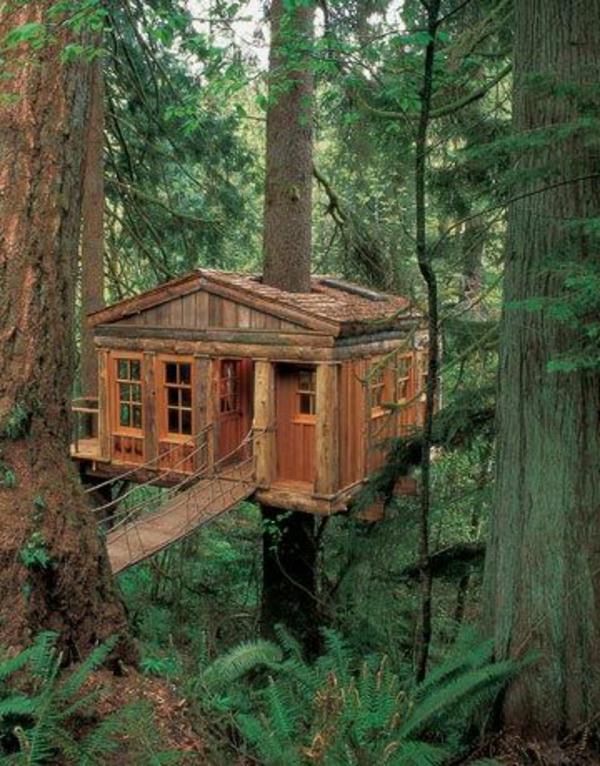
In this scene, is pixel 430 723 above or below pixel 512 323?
below

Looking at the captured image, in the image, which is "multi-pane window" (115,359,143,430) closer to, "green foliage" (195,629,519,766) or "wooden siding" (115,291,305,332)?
"wooden siding" (115,291,305,332)

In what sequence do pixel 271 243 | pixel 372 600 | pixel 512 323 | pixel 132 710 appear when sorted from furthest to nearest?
pixel 271 243
pixel 372 600
pixel 512 323
pixel 132 710

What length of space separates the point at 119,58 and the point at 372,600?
801cm

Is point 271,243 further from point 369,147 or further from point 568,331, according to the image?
point 568,331

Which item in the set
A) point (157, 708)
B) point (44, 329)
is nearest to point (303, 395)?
point (44, 329)

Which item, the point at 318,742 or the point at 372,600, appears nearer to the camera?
the point at 318,742

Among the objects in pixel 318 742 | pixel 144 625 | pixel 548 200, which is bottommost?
pixel 144 625

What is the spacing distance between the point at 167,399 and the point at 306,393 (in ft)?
6.63

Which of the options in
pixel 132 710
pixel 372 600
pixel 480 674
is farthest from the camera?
pixel 372 600

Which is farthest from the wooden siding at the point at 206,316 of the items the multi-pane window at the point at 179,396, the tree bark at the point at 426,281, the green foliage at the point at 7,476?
the green foliage at the point at 7,476

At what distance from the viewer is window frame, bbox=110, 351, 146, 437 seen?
977 cm

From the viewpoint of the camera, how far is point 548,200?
401 cm

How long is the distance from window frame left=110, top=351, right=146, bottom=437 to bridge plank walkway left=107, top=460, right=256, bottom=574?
125cm

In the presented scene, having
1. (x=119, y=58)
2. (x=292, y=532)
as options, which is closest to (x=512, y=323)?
(x=292, y=532)
